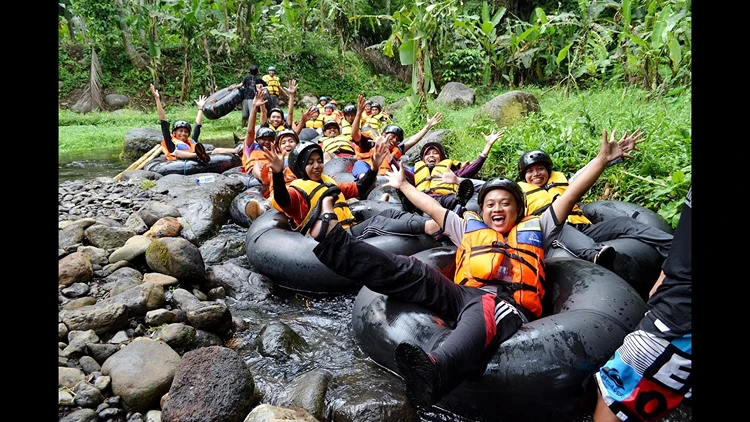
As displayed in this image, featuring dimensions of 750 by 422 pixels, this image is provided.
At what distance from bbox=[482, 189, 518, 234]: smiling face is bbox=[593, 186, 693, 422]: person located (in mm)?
1636

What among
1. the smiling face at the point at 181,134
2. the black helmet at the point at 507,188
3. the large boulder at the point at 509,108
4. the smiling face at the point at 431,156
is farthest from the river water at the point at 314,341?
the large boulder at the point at 509,108

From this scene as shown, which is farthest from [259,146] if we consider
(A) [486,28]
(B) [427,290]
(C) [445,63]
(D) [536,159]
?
(C) [445,63]

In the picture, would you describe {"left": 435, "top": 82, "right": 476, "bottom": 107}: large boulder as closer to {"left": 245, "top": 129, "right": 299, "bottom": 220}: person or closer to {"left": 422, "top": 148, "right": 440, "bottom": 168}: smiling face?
{"left": 422, "top": 148, "right": 440, "bottom": 168}: smiling face

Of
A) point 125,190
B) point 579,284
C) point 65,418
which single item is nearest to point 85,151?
point 125,190

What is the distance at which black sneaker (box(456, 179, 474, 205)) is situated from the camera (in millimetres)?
5398

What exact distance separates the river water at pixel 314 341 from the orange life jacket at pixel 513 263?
881 millimetres

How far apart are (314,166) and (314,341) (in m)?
1.91

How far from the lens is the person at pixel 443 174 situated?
19.3 ft

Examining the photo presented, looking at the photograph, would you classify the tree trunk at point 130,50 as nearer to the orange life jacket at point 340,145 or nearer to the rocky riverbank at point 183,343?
the orange life jacket at point 340,145

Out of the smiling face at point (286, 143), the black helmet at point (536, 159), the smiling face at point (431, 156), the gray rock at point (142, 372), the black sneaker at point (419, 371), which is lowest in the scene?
the gray rock at point (142, 372)

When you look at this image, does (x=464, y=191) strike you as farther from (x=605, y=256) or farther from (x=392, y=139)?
(x=392, y=139)

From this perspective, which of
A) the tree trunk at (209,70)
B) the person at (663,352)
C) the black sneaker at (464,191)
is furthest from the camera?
the tree trunk at (209,70)

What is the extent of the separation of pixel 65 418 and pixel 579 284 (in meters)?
3.33
